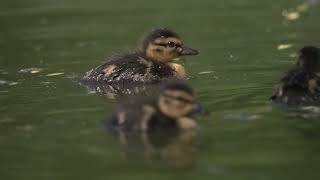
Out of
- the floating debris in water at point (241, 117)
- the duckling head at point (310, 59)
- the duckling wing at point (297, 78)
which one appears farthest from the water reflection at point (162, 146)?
the duckling head at point (310, 59)

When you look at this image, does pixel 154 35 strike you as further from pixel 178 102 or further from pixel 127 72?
pixel 178 102

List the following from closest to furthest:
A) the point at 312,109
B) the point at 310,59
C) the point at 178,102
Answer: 1. the point at 178,102
2. the point at 312,109
3. the point at 310,59

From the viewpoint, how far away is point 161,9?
15.2m

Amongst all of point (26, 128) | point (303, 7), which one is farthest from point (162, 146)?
point (303, 7)

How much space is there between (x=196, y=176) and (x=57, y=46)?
6966 mm

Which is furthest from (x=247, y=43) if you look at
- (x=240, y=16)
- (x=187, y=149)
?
(x=187, y=149)

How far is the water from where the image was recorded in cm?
625

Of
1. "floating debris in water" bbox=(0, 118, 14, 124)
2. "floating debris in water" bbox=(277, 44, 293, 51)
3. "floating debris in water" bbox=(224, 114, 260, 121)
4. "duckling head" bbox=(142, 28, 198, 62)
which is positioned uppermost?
"duckling head" bbox=(142, 28, 198, 62)

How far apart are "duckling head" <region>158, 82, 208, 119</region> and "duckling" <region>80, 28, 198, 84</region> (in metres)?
2.64

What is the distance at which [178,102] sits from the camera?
23.3 ft

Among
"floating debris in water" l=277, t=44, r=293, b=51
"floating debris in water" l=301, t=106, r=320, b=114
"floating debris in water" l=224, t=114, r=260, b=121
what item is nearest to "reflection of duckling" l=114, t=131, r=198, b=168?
"floating debris in water" l=224, t=114, r=260, b=121

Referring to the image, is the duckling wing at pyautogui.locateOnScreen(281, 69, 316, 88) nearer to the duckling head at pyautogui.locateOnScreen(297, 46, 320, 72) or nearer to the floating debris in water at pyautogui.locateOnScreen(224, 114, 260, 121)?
the duckling head at pyautogui.locateOnScreen(297, 46, 320, 72)

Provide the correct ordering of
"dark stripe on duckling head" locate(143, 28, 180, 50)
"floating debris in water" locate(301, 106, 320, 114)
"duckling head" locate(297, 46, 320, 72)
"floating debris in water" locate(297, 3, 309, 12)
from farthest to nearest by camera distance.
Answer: "floating debris in water" locate(297, 3, 309, 12) < "dark stripe on duckling head" locate(143, 28, 180, 50) < "duckling head" locate(297, 46, 320, 72) < "floating debris in water" locate(301, 106, 320, 114)

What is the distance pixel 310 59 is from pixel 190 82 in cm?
149
